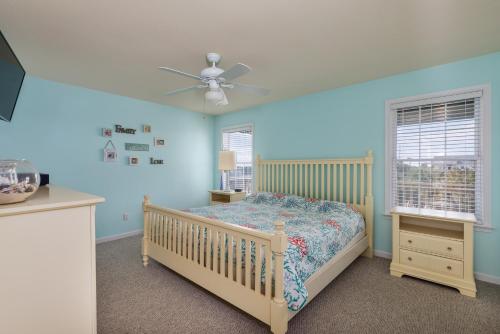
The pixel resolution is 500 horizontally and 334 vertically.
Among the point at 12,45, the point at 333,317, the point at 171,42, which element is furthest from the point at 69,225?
the point at 12,45

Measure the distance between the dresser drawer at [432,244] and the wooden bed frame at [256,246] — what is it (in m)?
0.53

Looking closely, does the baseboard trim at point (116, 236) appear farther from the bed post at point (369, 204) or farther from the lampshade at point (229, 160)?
the bed post at point (369, 204)

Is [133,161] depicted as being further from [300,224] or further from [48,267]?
[48,267]

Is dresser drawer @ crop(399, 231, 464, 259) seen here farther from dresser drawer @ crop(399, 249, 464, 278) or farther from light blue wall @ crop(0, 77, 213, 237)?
light blue wall @ crop(0, 77, 213, 237)

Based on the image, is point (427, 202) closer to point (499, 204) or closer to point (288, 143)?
point (499, 204)

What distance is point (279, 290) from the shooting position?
5.47 ft

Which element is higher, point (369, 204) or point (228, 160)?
point (228, 160)

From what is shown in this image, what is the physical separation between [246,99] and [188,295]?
3095mm

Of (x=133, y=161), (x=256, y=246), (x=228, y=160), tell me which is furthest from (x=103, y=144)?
(x=256, y=246)

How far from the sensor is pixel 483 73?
2607mm

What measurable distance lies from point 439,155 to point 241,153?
3.25m

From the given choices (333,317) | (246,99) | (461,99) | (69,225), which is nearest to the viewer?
(69,225)

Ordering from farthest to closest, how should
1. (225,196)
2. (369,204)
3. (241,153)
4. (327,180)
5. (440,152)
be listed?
(241,153) → (225,196) → (327,180) → (369,204) → (440,152)

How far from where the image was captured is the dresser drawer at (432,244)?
238cm
